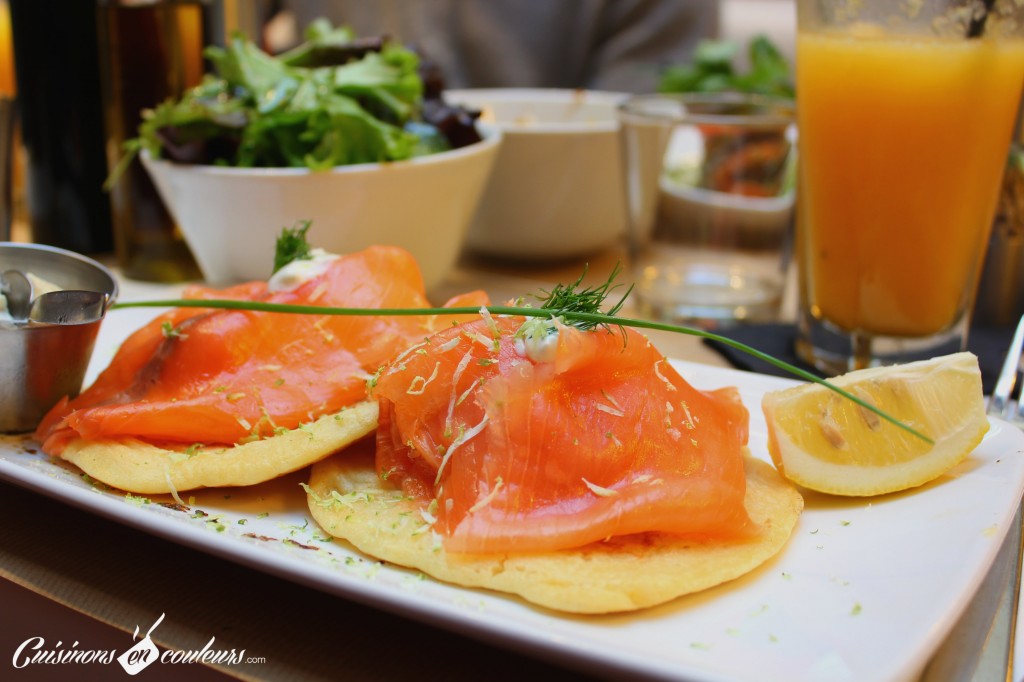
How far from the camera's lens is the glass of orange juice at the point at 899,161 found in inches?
75.2

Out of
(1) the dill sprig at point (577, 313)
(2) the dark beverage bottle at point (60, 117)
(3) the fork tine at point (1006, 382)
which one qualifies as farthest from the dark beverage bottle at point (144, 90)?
(3) the fork tine at point (1006, 382)

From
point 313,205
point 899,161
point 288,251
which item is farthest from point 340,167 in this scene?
point 899,161

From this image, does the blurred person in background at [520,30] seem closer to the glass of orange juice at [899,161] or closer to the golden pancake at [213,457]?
the glass of orange juice at [899,161]

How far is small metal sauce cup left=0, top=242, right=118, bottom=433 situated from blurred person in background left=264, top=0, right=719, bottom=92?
4054mm

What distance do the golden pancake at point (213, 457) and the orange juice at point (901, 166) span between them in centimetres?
118

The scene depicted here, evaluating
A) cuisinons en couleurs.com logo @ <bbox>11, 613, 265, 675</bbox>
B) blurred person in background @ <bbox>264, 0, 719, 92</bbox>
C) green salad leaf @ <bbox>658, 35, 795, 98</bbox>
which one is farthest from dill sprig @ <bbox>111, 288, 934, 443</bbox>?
blurred person in background @ <bbox>264, 0, 719, 92</bbox>

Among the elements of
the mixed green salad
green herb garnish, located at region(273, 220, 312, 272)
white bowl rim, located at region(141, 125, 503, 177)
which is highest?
the mixed green salad

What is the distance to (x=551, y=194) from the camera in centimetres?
279

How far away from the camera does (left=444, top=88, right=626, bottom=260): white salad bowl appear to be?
9.00 feet

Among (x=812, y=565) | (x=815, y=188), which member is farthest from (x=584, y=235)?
(x=812, y=565)

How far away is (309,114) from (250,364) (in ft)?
3.18

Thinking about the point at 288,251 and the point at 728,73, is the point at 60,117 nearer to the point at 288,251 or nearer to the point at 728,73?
the point at 288,251

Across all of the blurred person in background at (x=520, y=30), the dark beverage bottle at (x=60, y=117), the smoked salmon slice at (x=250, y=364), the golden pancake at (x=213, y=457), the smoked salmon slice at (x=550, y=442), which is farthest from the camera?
the blurred person in background at (x=520, y=30)

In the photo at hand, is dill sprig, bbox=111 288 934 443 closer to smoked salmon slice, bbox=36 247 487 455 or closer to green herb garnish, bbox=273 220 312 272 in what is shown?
smoked salmon slice, bbox=36 247 487 455
